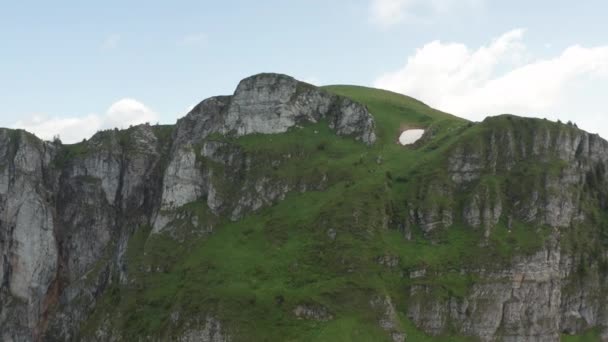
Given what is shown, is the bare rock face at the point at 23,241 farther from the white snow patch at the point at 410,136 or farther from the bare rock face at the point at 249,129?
the white snow patch at the point at 410,136

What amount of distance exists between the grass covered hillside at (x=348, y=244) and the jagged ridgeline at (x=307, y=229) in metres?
0.22

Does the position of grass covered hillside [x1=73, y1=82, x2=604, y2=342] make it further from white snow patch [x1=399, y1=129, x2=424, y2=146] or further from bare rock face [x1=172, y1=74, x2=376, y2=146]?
bare rock face [x1=172, y1=74, x2=376, y2=146]

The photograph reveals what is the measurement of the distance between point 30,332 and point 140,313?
1393 inches

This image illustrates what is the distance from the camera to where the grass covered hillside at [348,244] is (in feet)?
Answer: 224

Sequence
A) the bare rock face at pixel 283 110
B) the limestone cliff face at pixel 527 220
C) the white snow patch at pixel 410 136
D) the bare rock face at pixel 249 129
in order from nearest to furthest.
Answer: the limestone cliff face at pixel 527 220
the bare rock face at pixel 249 129
the bare rock face at pixel 283 110
the white snow patch at pixel 410 136

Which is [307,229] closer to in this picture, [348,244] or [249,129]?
[348,244]

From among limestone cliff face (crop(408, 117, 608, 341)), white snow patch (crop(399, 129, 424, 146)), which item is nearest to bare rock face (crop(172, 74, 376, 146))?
white snow patch (crop(399, 129, 424, 146))

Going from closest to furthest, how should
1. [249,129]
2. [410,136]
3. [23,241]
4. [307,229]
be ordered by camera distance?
[307,229] → [249,129] → [410,136] → [23,241]

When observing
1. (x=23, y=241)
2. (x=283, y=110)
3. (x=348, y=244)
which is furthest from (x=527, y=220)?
(x=23, y=241)

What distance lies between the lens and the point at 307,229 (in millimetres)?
77250

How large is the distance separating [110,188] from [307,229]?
4800cm

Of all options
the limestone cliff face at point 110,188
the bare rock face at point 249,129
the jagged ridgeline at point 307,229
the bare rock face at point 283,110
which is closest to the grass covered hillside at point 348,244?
the jagged ridgeline at point 307,229

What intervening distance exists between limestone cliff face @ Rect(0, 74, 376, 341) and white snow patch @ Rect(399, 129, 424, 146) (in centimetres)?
606

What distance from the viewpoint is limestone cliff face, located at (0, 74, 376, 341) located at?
90.3 m
